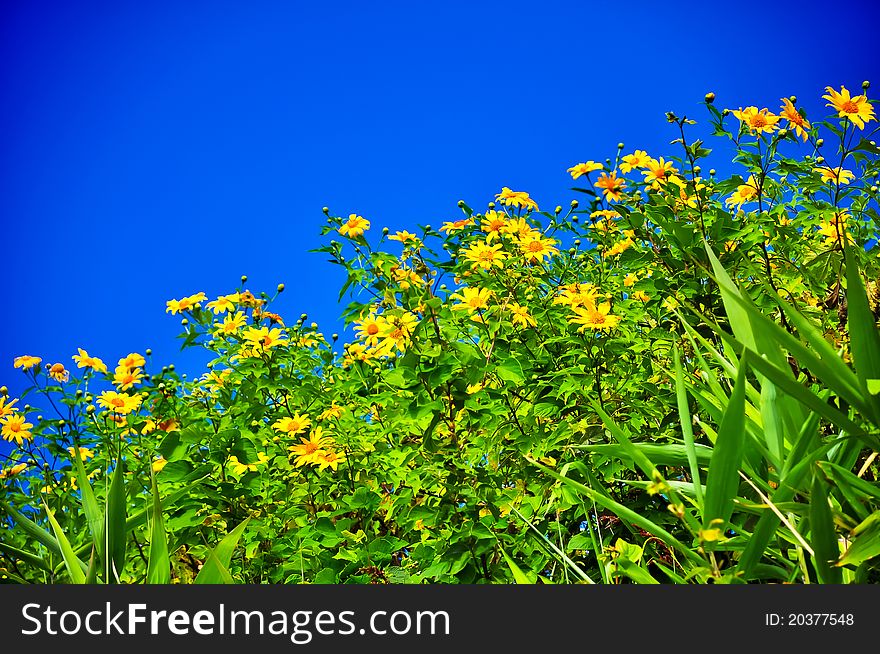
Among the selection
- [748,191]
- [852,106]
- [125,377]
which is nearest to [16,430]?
[125,377]

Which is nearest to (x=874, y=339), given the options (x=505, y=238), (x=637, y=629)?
(x=637, y=629)

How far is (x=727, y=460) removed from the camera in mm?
1173

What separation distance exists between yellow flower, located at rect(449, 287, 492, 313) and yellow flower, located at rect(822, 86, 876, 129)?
1049 millimetres

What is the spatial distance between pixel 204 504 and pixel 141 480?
383mm

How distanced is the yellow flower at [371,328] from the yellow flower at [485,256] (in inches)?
13.5

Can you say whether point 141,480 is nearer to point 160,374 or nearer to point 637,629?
point 160,374

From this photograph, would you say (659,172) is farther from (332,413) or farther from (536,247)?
(332,413)

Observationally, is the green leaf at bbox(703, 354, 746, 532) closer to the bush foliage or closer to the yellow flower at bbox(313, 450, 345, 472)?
the bush foliage

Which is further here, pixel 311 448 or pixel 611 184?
pixel 611 184

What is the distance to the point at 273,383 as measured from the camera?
8.07 feet

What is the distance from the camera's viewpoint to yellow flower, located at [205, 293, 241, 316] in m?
2.74

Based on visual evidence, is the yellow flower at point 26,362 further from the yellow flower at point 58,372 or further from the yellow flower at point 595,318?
the yellow flower at point 595,318

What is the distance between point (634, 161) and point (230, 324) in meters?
1.42

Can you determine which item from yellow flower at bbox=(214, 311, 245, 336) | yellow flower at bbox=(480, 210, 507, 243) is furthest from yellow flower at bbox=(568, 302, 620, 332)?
yellow flower at bbox=(214, 311, 245, 336)
